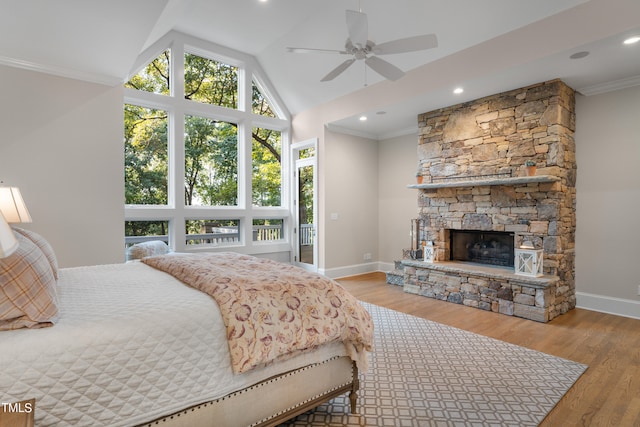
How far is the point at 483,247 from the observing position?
5004 mm

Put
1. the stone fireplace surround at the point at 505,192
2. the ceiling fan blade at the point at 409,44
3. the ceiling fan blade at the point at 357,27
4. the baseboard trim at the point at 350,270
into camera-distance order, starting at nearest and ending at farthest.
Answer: the ceiling fan blade at the point at 357,27
the ceiling fan blade at the point at 409,44
the stone fireplace surround at the point at 505,192
the baseboard trim at the point at 350,270

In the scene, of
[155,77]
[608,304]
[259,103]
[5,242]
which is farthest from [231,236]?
[608,304]

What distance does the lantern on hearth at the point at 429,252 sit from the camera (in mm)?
4965

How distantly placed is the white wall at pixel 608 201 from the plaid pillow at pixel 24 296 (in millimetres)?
5316

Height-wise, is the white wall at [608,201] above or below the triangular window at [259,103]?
below

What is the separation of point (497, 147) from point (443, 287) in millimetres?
2056

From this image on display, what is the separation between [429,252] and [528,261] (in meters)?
1.34

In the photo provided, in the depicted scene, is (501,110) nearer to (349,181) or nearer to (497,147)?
(497,147)

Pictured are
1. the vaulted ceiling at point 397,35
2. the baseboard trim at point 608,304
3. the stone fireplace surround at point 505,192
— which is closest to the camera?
the vaulted ceiling at point 397,35

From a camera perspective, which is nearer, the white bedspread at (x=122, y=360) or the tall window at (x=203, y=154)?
the white bedspread at (x=122, y=360)

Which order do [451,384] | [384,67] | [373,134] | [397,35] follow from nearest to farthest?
[451,384] < [384,67] < [397,35] < [373,134]

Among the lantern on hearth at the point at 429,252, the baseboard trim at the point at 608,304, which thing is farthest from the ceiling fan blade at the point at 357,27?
the baseboard trim at the point at 608,304

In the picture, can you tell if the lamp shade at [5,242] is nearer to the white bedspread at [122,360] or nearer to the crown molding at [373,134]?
the white bedspread at [122,360]

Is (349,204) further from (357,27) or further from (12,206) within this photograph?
(12,206)
